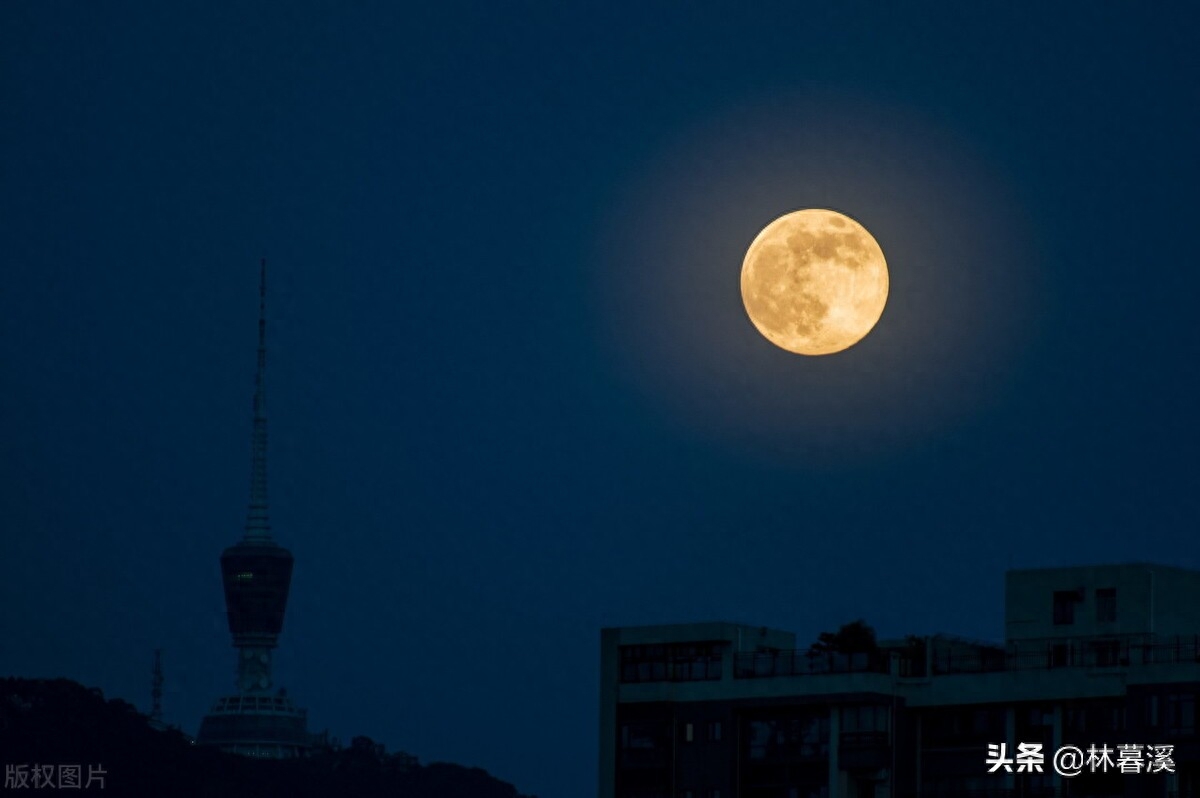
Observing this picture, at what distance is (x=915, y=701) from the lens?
113875 millimetres

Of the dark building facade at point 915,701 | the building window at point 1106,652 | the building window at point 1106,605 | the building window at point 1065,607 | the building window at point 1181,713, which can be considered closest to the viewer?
the building window at point 1181,713

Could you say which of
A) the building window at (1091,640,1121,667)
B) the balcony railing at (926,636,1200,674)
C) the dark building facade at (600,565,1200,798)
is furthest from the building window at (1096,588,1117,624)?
the building window at (1091,640,1121,667)

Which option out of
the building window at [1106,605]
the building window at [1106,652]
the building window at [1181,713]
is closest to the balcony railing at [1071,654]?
the building window at [1106,652]

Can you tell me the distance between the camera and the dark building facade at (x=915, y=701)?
108938 millimetres

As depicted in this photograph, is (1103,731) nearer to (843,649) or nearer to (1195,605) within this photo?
(1195,605)

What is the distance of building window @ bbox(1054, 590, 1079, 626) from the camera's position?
115 metres

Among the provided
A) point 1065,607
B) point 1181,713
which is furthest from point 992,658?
point 1181,713

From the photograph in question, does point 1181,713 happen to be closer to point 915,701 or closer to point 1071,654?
point 1071,654

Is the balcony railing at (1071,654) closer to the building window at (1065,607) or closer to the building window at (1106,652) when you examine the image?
the building window at (1106,652)

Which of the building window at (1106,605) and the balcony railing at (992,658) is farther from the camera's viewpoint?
the building window at (1106,605)

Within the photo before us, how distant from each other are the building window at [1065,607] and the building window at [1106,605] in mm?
1070

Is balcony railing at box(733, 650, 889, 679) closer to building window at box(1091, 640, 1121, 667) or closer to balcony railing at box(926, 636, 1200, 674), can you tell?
balcony railing at box(926, 636, 1200, 674)

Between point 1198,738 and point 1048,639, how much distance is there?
12113 millimetres

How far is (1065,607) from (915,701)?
23.8 feet
